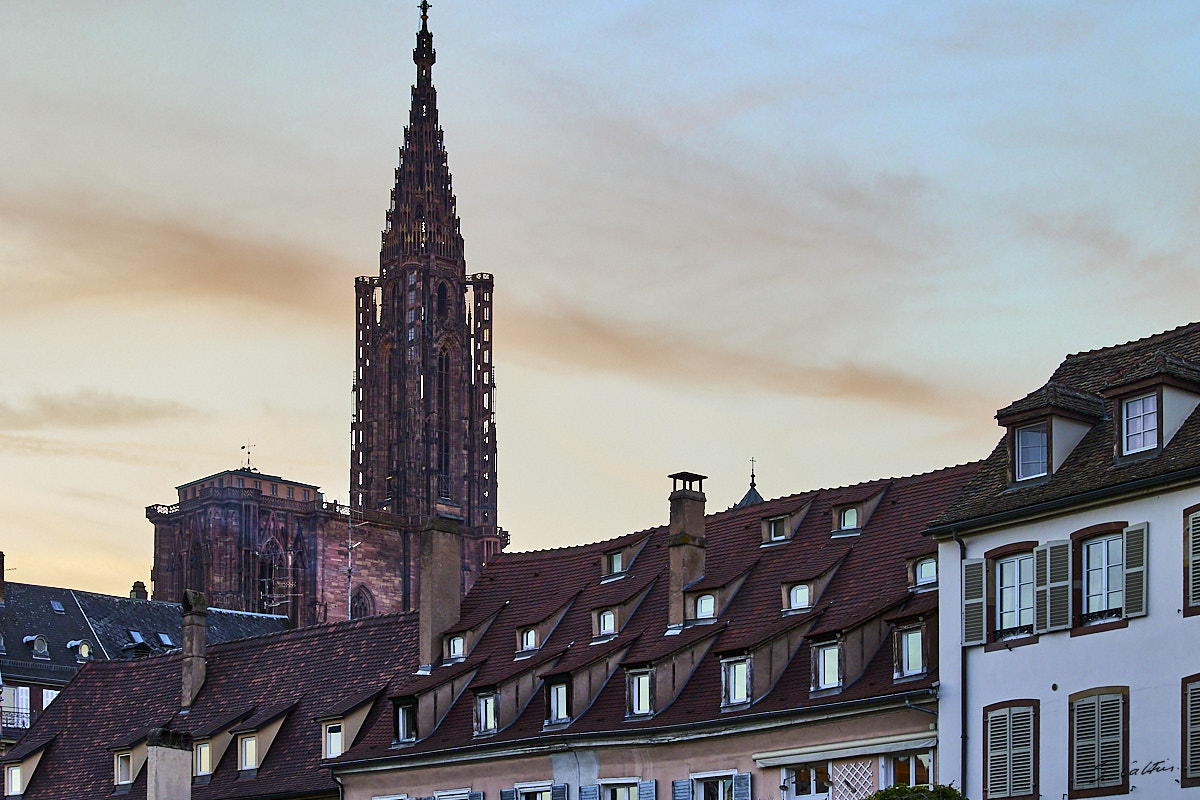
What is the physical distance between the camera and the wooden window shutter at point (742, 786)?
56.0 metres

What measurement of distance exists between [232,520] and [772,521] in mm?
126675

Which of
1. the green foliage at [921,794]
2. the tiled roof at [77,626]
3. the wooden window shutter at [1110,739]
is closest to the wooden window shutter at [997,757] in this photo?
the wooden window shutter at [1110,739]

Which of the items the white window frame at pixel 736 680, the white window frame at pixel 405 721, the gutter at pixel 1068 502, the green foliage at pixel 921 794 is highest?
the gutter at pixel 1068 502

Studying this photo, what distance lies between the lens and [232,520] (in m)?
187

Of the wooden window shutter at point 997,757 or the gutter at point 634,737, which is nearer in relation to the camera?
the wooden window shutter at point 997,757

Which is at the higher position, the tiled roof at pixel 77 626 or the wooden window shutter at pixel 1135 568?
the tiled roof at pixel 77 626

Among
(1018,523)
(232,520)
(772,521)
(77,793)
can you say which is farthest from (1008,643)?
(232,520)

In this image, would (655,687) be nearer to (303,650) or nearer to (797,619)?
(797,619)

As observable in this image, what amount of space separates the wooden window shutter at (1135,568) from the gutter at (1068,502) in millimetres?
749

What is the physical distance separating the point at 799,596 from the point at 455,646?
13322mm

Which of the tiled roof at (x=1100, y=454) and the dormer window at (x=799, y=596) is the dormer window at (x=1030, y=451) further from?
the dormer window at (x=799, y=596)

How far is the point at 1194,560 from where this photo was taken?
46.2m

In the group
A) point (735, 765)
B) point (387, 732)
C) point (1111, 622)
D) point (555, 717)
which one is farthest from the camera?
point (387, 732)

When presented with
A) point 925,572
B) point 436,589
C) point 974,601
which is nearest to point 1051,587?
point 974,601
